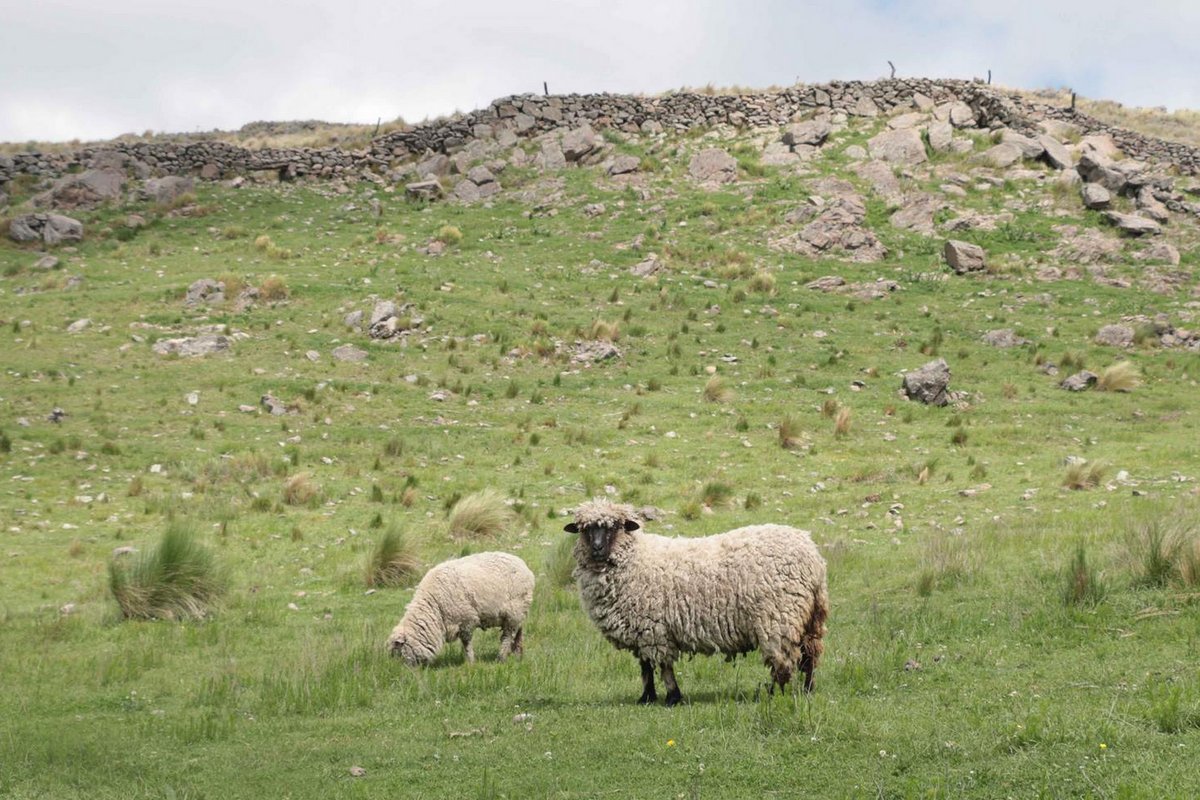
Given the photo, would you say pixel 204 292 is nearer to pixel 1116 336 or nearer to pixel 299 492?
pixel 299 492

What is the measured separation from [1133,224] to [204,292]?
106 ft

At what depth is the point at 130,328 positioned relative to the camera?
30.4 metres

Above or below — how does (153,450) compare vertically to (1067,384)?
below

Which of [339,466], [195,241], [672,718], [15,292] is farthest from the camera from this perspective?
[195,241]

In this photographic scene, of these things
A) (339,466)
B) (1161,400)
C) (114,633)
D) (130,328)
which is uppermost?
(130,328)

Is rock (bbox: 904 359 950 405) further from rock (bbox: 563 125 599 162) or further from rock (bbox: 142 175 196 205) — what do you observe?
rock (bbox: 142 175 196 205)

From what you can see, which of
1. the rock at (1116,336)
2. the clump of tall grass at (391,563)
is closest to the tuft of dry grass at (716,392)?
the rock at (1116,336)

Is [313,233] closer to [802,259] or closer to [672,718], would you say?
[802,259]

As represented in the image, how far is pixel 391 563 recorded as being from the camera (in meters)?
16.0

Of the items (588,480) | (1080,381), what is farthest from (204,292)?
(1080,381)

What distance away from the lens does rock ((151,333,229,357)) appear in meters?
28.9

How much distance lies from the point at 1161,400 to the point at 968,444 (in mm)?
6604

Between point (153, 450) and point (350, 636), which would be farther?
point (153, 450)

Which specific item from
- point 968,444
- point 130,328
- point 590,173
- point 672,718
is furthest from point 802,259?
point 672,718
